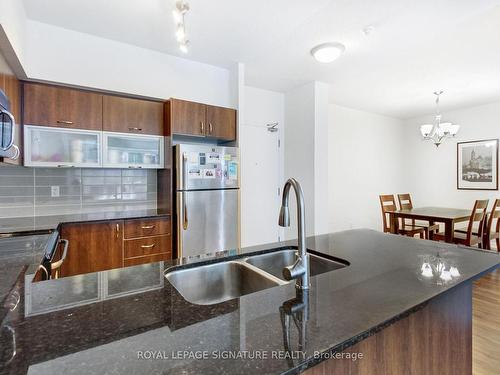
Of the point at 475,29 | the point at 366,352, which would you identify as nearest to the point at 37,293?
the point at 366,352

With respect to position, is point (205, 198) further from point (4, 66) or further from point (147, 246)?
point (4, 66)

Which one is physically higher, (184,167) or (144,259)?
(184,167)

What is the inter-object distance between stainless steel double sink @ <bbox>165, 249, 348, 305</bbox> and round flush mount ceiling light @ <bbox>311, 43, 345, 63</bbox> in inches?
91.5

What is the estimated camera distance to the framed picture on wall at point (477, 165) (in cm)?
481

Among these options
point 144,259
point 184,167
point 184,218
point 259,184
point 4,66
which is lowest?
point 144,259

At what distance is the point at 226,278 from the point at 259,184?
2.82 metres

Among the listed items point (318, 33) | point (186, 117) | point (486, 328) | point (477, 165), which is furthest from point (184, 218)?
point (477, 165)

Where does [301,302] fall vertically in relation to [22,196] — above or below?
below

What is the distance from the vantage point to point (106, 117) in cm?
261

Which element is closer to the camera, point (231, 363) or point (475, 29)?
point (231, 363)

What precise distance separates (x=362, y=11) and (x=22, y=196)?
11.2ft

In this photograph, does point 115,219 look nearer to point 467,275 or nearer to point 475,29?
point 467,275

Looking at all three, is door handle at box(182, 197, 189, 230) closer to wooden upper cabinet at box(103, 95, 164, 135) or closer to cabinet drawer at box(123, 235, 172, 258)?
cabinet drawer at box(123, 235, 172, 258)

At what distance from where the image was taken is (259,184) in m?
Answer: 4.08
